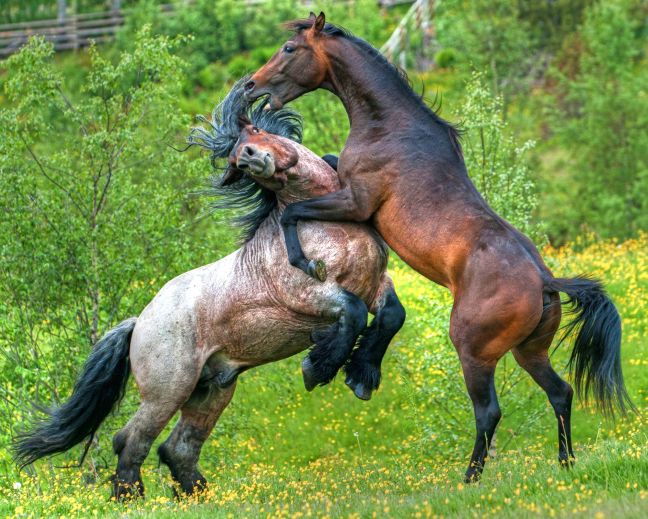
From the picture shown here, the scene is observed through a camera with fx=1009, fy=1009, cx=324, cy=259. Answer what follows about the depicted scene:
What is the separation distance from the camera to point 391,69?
834 cm

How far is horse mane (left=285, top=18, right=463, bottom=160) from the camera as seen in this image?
26.9 ft

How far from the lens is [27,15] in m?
46.9

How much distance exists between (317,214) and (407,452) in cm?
870

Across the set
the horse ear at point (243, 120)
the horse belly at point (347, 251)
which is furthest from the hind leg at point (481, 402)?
the horse ear at point (243, 120)

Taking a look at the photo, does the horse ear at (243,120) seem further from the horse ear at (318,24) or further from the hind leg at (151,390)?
the hind leg at (151,390)

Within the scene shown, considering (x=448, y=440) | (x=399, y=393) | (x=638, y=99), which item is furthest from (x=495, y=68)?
(x=448, y=440)

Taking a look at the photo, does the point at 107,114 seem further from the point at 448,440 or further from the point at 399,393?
the point at 399,393

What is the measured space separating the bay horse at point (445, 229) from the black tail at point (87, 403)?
237 centimetres

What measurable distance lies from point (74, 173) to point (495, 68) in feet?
70.9

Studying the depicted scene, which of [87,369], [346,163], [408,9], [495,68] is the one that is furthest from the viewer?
[408,9]

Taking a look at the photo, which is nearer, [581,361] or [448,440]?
[581,361]

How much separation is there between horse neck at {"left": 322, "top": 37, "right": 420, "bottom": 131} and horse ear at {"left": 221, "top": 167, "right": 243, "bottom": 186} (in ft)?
3.81

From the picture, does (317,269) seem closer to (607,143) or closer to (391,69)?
(391,69)

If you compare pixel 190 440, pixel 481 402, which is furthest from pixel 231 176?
pixel 481 402
